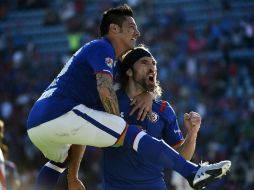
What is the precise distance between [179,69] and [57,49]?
15.0ft

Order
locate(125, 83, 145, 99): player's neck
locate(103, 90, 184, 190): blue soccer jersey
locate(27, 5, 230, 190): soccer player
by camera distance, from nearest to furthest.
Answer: locate(27, 5, 230, 190): soccer player, locate(103, 90, 184, 190): blue soccer jersey, locate(125, 83, 145, 99): player's neck

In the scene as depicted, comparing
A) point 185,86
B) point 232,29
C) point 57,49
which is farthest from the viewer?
point 57,49

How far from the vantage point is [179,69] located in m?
21.1

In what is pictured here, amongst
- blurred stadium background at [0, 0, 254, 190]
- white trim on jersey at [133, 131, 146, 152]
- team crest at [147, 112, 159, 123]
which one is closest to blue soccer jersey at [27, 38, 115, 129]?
team crest at [147, 112, 159, 123]

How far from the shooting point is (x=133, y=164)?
24.7 ft

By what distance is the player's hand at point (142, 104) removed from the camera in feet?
24.8

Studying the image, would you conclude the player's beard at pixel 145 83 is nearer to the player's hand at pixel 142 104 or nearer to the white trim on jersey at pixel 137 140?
the player's hand at pixel 142 104

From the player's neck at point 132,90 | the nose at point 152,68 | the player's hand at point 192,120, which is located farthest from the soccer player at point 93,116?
the player's hand at point 192,120

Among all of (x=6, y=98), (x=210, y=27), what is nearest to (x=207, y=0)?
(x=210, y=27)

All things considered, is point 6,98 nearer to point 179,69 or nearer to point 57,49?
point 57,49

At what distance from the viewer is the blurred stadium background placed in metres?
18.7

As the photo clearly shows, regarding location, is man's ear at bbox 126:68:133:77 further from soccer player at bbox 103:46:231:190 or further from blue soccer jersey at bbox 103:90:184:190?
blue soccer jersey at bbox 103:90:184:190

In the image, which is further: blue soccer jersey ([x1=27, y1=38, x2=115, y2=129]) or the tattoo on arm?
blue soccer jersey ([x1=27, y1=38, x2=115, y2=129])

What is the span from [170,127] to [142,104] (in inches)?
17.5
